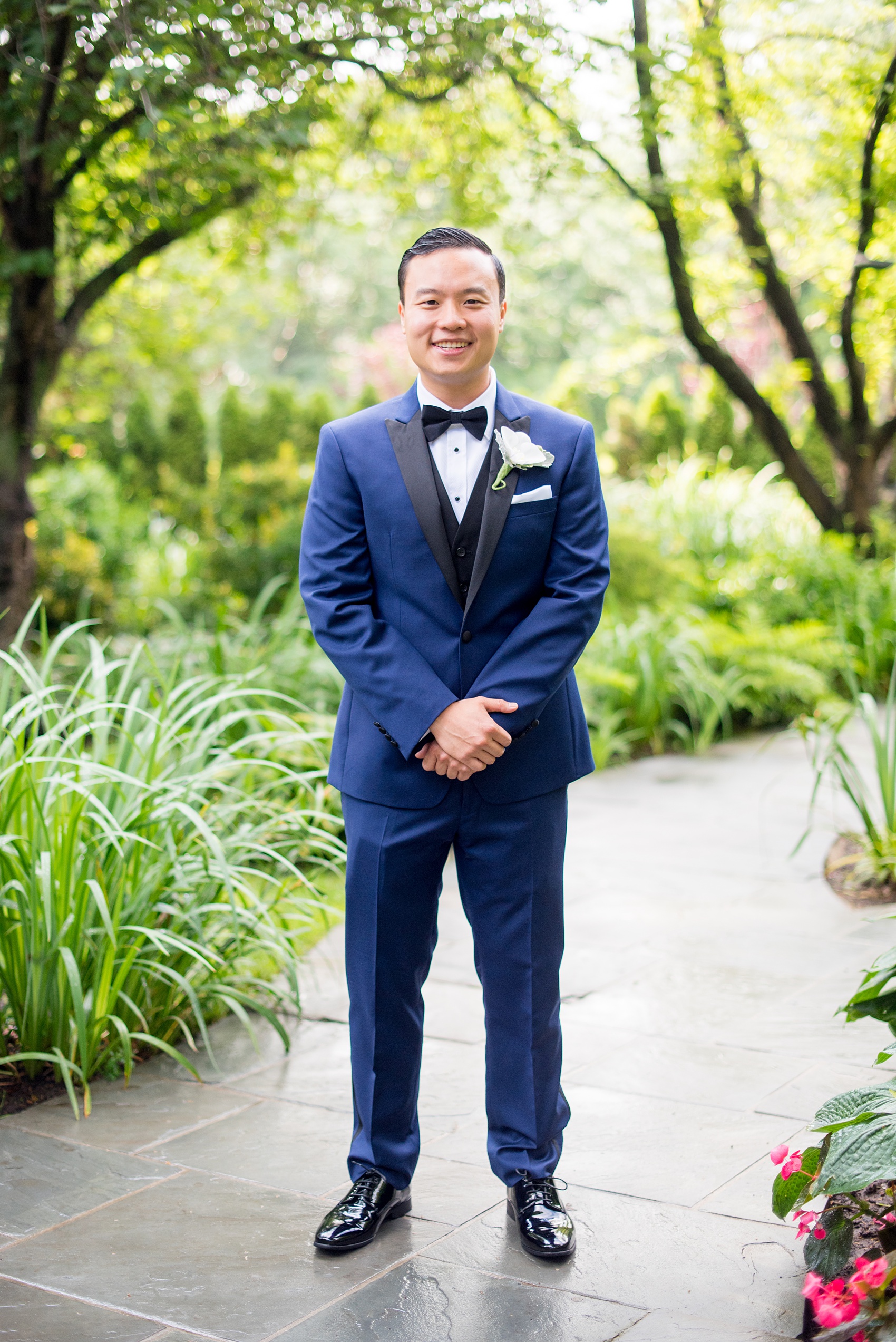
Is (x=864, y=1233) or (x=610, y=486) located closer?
(x=864, y=1233)

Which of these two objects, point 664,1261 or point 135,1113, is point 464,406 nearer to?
point 664,1261

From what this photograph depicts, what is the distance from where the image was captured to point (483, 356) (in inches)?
94.1

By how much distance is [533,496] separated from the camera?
2.38 meters

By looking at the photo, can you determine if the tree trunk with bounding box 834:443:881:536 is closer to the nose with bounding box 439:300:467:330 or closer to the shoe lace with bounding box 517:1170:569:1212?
the nose with bounding box 439:300:467:330

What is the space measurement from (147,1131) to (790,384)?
8.39m

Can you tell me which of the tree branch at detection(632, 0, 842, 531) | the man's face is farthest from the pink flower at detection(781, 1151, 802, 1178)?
the tree branch at detection(632, 0, 842, 531)

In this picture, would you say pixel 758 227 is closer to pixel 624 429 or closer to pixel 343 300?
pixel 624 429

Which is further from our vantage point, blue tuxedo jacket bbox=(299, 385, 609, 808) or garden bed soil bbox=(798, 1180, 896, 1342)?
blue tuxedo jacket bbox=(299, 385, 609, 808)

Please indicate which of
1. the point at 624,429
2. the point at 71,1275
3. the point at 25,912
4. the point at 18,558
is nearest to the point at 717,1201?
the point at 71,1275

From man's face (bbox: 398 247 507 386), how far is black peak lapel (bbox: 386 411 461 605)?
14 centimetres

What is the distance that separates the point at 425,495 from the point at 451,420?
0.56 feet

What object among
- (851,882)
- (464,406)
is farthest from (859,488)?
(464,406)

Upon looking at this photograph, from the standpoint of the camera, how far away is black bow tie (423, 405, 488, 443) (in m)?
2.44

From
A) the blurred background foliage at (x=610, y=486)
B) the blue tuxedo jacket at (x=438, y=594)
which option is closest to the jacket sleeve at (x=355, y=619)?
the blue tuxedo jacket at (x=438, y=594)
